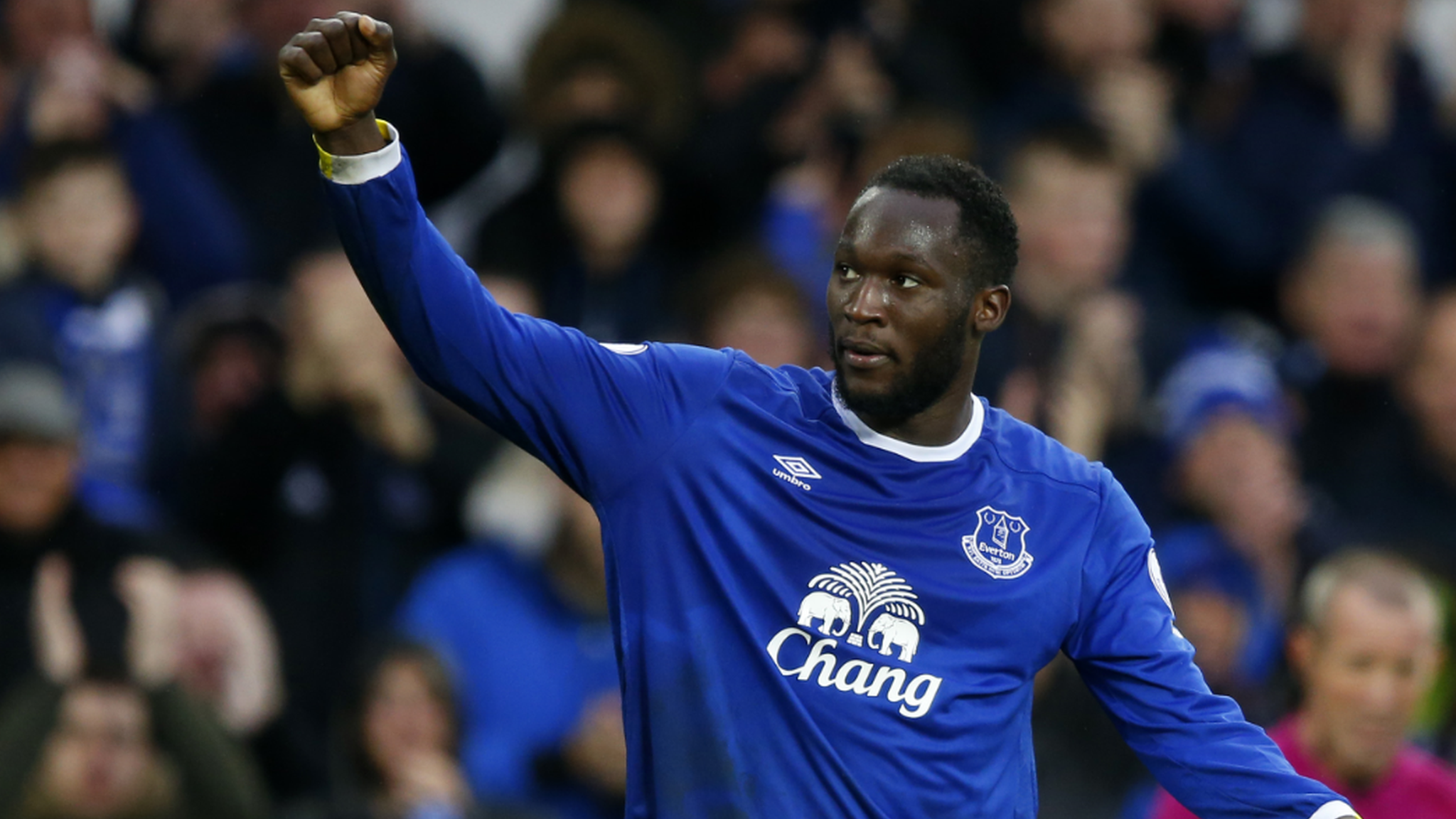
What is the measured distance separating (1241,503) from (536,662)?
8.81ft

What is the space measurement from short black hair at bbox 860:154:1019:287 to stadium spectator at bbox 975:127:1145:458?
3.25 metres

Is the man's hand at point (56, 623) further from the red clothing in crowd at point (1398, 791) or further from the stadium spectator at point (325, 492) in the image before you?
the red clothing in crowd at point (1398, 791)

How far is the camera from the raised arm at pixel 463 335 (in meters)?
3.29


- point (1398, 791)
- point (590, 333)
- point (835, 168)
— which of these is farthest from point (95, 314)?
point (1398, 791)

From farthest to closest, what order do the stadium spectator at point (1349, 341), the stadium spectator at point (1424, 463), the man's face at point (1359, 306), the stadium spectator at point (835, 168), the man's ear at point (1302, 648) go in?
the man's face at point (1359, 306)
the stadium spectator at point (1349, 341)
the stadium spectator at point (1424, 463)
the stadium spectator at point (835, 168)
the man's ear at point (1302, 648)

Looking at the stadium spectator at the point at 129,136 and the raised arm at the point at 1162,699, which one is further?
the stadium spectator at the point at 129,136

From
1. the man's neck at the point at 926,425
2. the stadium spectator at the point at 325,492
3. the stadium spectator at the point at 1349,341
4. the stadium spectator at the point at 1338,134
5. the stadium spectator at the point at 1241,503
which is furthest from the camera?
the stadium spectator at the point at 1338,134

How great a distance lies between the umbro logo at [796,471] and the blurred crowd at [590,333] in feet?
7.83

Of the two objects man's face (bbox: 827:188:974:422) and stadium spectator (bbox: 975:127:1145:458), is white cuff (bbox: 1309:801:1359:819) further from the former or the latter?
stadium spectator (bbox: 975:127:1145:458)

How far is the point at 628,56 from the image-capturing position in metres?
7.88

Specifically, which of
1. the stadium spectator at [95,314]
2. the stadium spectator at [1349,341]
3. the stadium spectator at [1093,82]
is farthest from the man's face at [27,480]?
the stadium spectator at [1349,341]

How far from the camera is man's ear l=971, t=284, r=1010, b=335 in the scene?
12.4 feet

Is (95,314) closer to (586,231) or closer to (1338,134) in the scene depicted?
(586,231)

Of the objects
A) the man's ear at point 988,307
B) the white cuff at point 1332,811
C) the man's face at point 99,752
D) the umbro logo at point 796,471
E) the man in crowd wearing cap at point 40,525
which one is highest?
the man's ear at point 988,307
